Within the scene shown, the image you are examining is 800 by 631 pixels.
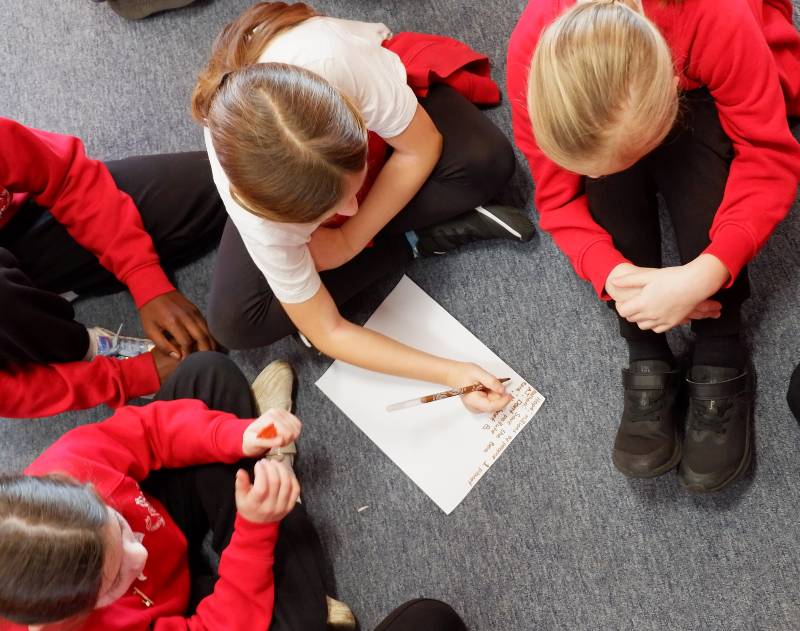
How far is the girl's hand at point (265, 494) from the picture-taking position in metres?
0.90

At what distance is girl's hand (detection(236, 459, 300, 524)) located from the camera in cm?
90

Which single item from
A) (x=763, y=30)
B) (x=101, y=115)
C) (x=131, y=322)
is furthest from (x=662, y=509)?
(x=101, y=115)

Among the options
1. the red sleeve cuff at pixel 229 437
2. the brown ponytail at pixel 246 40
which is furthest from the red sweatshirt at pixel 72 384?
the brown ponytail at pixel 246 40

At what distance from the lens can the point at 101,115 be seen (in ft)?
4.46

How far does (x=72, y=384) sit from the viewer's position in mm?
1079

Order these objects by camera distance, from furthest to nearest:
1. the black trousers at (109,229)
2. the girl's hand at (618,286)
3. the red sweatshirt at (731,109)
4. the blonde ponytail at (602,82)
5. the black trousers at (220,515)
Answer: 1. the black trousers at (109,229)
2. the black trousers at (220,515)
3. the girl's hand at (618,286)
4. the red sweatshirt at (731,109)
5. the blonde ponytail at (602,82)

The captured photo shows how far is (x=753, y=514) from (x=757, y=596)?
11 cm

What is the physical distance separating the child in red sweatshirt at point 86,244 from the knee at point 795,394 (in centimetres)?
92

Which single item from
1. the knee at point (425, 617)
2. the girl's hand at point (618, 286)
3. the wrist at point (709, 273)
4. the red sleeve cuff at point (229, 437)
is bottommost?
the knee at point (425, 617)

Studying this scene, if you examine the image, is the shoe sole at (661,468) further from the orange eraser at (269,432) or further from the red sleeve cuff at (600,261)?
A: the orange eraser at (269,432)

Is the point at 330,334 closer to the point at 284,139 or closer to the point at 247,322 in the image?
the point at 247,322

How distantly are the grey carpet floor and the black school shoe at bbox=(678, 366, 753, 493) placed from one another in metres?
0.07

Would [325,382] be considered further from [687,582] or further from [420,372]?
[687,582]

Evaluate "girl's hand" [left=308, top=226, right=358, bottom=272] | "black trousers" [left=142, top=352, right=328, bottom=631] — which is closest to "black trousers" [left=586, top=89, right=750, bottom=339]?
"girl's hand" [left=308, top=226, right=358, bottom=272]
